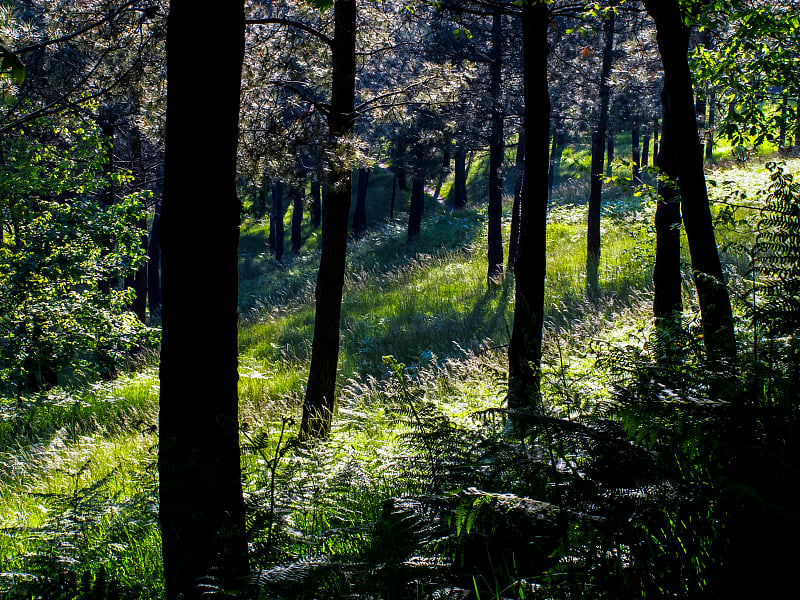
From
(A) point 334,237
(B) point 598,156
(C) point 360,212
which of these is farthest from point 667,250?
(C) point 360,212

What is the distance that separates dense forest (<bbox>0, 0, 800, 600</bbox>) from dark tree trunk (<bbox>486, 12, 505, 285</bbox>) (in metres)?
0.10

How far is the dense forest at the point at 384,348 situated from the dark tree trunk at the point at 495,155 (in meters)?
0.10

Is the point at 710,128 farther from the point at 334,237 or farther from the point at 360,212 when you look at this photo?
the point at 360,212

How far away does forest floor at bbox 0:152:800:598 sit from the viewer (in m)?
3.16

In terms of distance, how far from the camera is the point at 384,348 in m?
13.4

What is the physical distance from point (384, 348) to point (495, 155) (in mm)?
8794

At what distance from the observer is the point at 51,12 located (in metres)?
8.56

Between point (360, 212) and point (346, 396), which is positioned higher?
point (360, 212)

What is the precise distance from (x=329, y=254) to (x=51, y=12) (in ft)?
17.3

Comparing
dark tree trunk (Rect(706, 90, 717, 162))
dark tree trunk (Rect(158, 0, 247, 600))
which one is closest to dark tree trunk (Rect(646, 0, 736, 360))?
dark tree trunk (Rect(158, 0, 247, 600))

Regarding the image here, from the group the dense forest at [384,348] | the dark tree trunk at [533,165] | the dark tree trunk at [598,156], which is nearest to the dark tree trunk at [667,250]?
the dense forest at [384,348]

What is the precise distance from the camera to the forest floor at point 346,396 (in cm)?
316

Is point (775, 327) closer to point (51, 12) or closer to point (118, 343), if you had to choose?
point (51, 12)

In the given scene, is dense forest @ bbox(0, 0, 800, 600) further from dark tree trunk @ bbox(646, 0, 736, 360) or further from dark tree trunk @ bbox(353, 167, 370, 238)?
dark tree trunk @ bbox(353, 167, 370, 238)
